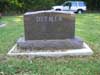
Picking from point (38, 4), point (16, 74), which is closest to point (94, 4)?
point (38, 4)

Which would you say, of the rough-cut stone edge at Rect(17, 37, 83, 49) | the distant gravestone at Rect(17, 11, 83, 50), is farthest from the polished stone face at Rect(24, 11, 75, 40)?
the rough-cut stone edge at Rect(17, 37, 83, 49)

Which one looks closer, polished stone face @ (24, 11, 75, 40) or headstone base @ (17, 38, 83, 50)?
headstone base @ (17, 38, 83, 50)

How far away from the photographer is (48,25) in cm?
882

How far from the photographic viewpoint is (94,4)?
125 ft

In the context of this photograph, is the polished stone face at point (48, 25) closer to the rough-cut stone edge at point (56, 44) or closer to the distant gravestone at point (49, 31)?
the distant gravestone at point (49, 31)

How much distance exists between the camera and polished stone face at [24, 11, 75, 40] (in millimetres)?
8750

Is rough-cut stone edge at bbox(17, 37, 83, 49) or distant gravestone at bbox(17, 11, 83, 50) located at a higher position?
distant gravestone at bbox(17, 11, 83, 50)

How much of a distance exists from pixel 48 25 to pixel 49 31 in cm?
19

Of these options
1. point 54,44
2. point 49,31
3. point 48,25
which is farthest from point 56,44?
point 48,25

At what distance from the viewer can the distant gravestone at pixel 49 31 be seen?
8.66 meters

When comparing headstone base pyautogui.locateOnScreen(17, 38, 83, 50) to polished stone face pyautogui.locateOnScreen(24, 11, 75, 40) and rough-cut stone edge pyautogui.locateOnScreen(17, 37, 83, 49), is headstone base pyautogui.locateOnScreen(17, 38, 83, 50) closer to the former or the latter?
rough-cut stone edge pyautogui.locateOnScreen(17, 37, 83, 49)

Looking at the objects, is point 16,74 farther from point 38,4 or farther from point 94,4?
point 94,4

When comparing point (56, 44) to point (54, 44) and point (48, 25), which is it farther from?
point (48, 25)

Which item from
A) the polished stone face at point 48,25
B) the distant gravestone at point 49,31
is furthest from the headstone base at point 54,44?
the polished stone face at point 48,25
